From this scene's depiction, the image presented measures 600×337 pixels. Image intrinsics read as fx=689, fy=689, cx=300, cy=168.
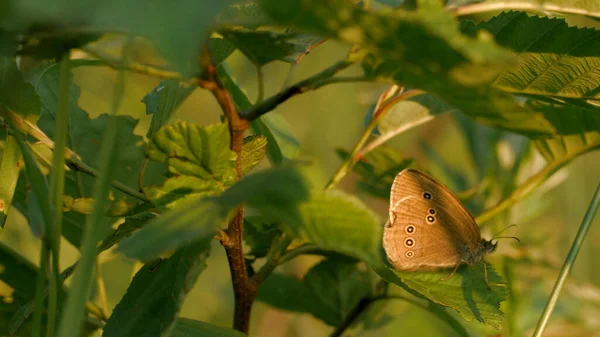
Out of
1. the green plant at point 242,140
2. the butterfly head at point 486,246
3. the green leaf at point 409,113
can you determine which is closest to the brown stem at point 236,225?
the green plant at point 242,140

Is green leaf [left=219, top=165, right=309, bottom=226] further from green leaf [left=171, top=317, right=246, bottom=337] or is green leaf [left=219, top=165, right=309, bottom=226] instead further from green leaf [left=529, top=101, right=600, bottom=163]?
green leaf [left=529, top=101, right=600, bottom=163]

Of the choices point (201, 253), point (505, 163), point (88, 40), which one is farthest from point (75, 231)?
point (505, 163)

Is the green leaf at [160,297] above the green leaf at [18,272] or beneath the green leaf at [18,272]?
beneath

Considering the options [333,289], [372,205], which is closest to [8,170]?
[333,289]

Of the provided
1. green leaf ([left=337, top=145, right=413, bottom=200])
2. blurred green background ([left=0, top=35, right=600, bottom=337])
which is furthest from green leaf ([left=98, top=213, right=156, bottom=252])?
green leaf ([left=337, top=145, right=413, bottom=200])

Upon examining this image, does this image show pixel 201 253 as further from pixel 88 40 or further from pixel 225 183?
pixel 88 40

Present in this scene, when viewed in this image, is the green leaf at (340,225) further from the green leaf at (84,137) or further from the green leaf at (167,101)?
the green leaf at (84,137)

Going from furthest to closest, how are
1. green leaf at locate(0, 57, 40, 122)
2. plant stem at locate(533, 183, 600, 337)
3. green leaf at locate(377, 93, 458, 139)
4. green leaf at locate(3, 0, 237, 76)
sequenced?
green leaf at locate(377, 93, 458, 139)
plant stem at locate(533, 183, 600, 337)
green leaf at locate(0, 57, 40, 122)
green leaf at locate(3, 0, 237, 76)
